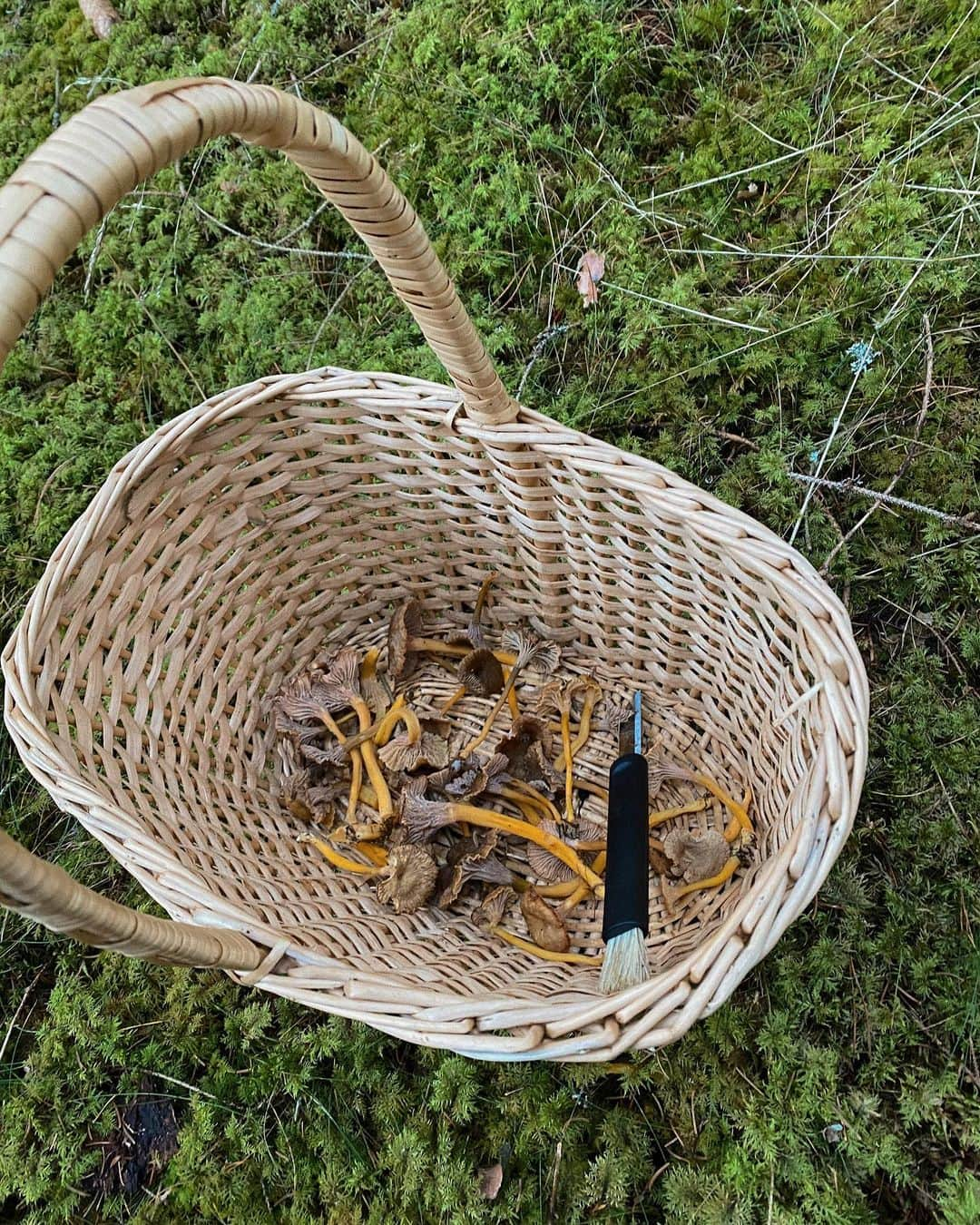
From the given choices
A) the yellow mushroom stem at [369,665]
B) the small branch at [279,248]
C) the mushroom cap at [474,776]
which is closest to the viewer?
the mushroom cap at [474,776]

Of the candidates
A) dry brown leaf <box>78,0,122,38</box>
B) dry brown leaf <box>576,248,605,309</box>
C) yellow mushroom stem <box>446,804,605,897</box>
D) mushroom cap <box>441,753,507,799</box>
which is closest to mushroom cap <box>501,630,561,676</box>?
mushroom cap <box>441,753,507,799</box>

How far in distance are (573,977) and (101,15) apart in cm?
300

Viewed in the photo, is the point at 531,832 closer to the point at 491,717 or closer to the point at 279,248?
the point at 491,717

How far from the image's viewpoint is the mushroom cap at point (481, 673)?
1845 mm

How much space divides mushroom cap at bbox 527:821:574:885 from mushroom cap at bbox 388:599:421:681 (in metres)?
0.47

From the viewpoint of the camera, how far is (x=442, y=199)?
225cm

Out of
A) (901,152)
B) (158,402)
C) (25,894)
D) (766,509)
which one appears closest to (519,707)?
(766,509)

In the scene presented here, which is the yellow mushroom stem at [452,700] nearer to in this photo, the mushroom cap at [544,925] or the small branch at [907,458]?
the mushroom cap at [544,925]

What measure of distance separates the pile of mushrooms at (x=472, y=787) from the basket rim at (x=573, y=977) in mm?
253

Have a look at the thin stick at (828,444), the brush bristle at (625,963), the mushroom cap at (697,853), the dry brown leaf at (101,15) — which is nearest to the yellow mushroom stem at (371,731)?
the mushroom cap at (697,853)

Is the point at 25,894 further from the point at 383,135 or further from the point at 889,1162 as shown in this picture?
the point at 383,135

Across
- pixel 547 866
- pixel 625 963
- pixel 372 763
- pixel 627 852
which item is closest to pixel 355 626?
pixel 372 763

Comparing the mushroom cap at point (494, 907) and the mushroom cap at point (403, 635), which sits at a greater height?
the mushroom cap at point (403, 635)

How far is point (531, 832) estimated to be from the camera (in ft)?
5.13
